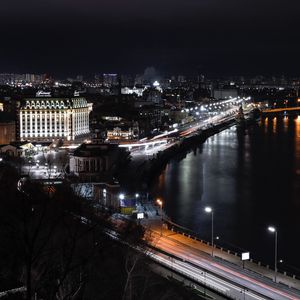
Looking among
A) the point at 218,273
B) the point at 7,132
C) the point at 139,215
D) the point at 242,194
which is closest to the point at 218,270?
the point at 218,273

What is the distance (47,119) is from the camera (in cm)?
1109

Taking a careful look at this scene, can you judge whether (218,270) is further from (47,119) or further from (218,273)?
(47,119)

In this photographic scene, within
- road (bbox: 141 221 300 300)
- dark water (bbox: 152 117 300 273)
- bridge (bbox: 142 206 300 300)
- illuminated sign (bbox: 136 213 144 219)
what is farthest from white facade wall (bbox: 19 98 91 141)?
road (bbox: 141 221 300 300)

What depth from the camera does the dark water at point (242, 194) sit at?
4.73 metres

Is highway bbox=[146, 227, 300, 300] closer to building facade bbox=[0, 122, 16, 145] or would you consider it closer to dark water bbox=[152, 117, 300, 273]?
dark water bbox=[152, 117, 300, 273]

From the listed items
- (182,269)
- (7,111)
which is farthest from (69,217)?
(7,111)

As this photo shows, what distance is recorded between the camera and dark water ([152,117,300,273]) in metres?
4.73

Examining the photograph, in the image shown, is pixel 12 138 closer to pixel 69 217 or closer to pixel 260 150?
pixel 260 150

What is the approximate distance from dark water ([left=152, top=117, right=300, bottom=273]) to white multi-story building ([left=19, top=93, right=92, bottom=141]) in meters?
2.45

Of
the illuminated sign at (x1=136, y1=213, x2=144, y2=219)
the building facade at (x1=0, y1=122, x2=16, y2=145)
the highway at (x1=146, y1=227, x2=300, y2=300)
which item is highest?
the building facade at (x1=0, y1=122, x2=16, y2=145)

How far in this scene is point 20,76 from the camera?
133ft

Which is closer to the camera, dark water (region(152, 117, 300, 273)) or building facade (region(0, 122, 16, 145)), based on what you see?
dark water (region(152, 117, 300, 273))

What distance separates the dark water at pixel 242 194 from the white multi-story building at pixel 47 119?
2.45 m

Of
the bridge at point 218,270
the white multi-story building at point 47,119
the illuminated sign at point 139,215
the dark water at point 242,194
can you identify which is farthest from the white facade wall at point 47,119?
the bridge at point 218,270
